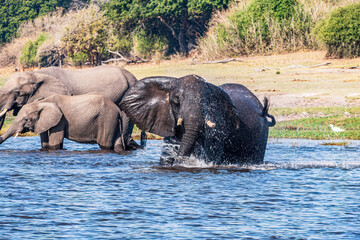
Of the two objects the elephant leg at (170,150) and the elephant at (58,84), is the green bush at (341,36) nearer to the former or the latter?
the elephant at (58,84)

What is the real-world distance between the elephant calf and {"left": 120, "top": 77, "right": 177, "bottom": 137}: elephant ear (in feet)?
11.3

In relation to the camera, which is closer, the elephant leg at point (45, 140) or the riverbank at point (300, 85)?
the elephant leg at point (45, 140)

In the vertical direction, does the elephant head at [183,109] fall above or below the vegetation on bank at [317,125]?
above

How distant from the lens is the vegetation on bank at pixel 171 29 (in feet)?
115

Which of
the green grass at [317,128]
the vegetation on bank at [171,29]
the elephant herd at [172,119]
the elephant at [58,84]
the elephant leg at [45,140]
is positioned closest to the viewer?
the elephant herd at [172,119]

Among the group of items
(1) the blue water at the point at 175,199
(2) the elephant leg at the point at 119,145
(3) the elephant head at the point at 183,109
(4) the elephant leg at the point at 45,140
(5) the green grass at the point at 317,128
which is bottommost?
(5) the green grass at the point at 317,128

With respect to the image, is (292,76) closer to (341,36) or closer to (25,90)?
(341,36)

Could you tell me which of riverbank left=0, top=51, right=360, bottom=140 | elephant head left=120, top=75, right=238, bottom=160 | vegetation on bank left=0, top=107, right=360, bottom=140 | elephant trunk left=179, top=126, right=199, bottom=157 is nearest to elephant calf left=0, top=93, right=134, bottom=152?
vegetation on bank left=0, top=107, right=360, bottom=140

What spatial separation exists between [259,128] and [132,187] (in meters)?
2.51

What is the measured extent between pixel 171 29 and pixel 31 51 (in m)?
12.4

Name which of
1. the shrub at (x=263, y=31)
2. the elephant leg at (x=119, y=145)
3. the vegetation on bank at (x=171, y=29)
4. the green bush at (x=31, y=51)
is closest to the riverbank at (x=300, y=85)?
the vegetation on bank at (x=171, y=29)

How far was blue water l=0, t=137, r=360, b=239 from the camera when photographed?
22.9 ft

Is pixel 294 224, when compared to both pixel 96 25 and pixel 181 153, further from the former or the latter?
pixel 96 25

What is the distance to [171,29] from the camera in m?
50.6
